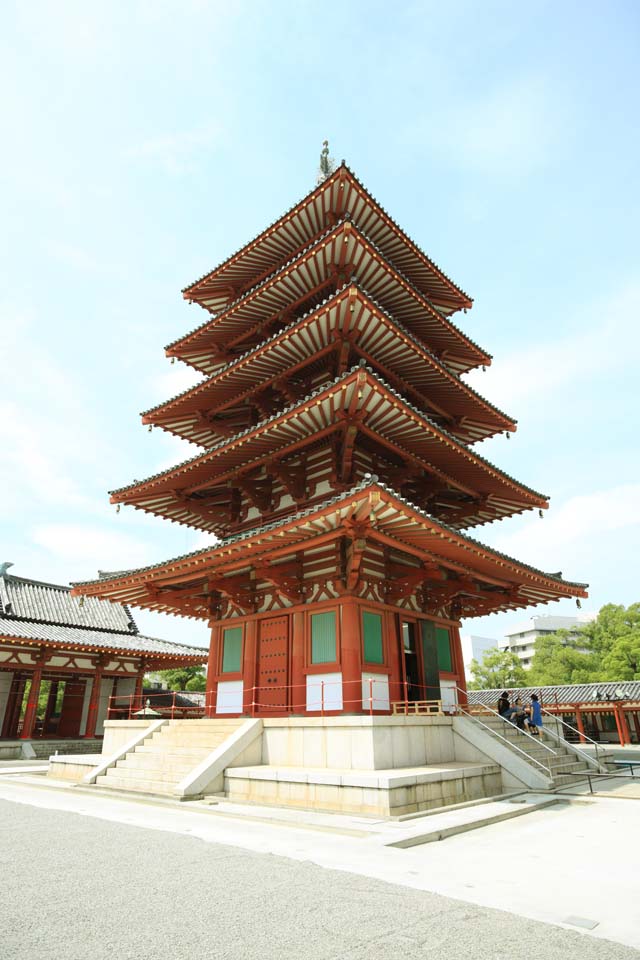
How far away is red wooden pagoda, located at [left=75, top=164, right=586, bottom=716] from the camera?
12852 millimetres

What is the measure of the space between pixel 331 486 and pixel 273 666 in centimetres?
488

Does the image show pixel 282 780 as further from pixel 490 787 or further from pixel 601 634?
pixel 601 634

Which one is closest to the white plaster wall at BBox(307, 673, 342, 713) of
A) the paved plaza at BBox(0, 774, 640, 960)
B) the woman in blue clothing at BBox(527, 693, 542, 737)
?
the paved plaza at BBox(0, 774, 640, 960)

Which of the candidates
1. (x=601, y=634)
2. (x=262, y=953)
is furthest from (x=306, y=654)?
(x=601, y=634)

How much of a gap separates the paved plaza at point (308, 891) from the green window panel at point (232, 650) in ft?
22.4

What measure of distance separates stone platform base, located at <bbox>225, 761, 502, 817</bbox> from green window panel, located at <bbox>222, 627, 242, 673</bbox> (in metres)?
4.08

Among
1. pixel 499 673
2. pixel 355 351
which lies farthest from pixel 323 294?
pixel 499 673

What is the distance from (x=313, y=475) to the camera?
15.4 m

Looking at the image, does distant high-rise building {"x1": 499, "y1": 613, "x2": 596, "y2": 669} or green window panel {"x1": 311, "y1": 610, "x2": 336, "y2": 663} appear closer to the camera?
green window panel {"x1": 311, "y1": 610, "x2": 336, "y2": 663}

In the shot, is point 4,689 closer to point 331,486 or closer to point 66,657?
point 66,657

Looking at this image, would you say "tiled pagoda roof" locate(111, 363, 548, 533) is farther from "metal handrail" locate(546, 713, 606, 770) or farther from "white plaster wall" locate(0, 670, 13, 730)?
"white plaster wall" locate(0, 670, 13, 730)

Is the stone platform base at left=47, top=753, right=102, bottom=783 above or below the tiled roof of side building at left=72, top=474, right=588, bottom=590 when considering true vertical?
below

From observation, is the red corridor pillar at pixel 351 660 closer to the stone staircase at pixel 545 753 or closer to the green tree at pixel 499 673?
the stone staircase at pixel 545 753

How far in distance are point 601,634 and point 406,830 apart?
177 feet
